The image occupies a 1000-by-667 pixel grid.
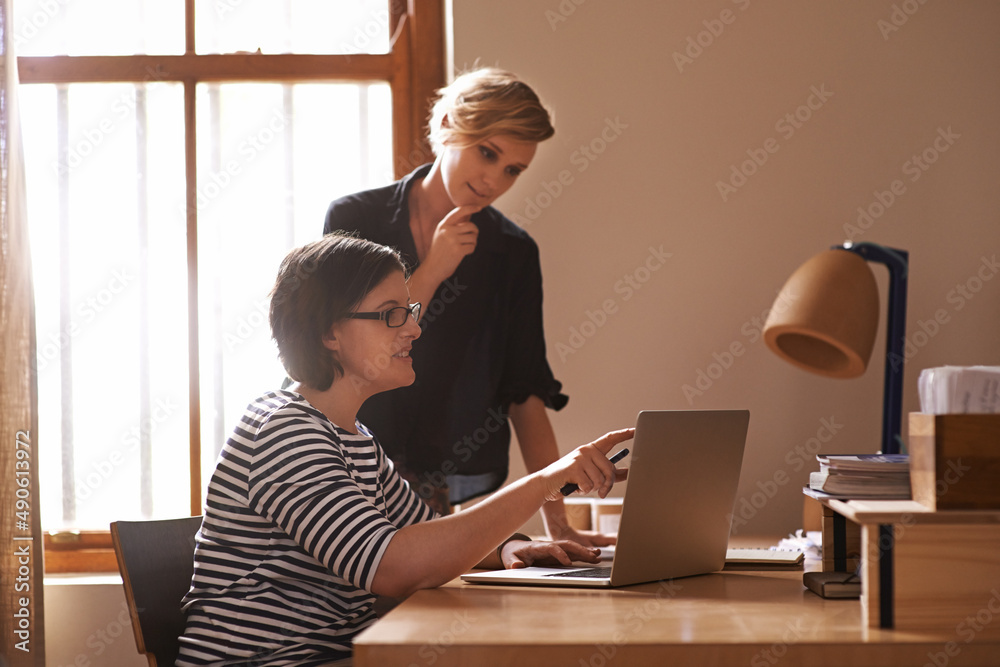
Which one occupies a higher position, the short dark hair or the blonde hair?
the blonde hair

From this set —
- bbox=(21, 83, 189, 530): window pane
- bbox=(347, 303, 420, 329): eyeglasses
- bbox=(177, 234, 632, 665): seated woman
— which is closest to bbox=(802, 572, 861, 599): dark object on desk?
bbox=(177, 234, 632, 665): seated woman

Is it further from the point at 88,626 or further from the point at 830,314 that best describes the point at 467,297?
the point at 88,626

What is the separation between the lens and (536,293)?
7.18 feet

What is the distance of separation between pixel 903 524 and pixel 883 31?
195 centimetres

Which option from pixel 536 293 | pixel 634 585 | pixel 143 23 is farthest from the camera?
pixel 143 23

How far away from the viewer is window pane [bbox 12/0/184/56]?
2.62m

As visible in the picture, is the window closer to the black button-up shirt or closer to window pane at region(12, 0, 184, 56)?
window pane at region(12, 0, 184, 56)

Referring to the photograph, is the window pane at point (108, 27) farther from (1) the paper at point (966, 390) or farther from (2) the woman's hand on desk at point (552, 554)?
(1) the paper at point (966, 390)

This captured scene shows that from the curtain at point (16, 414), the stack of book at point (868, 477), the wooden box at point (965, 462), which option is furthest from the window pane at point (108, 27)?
the wooden box at point (965, 462)

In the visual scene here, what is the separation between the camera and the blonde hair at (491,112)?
1934 millimetres

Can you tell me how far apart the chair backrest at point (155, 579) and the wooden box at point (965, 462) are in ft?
3.71

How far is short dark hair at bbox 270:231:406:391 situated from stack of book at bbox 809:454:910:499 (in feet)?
2.33

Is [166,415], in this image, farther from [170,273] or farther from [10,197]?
[10,197]

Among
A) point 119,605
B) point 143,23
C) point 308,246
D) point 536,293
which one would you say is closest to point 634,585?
point 308,246
